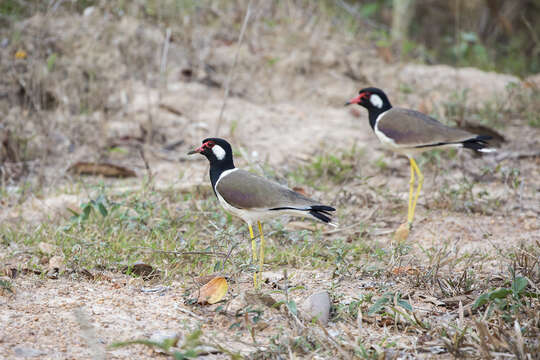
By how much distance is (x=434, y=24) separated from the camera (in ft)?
35.9

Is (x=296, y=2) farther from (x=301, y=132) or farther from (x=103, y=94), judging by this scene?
(x=103, y=94)

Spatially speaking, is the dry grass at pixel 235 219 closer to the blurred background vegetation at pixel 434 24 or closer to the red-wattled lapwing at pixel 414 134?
the blurred background vegetation at pixel 434 24

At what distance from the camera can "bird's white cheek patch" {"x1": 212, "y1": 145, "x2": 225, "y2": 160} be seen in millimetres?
3625

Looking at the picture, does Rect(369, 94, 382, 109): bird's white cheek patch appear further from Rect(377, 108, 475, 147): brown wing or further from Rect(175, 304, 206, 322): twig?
Rect(175, 304, 206, 322): twig

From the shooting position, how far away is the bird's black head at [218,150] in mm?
3621

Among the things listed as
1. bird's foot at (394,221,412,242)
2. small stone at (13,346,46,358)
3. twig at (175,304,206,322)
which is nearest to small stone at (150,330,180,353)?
twig at (175,304,206,322)

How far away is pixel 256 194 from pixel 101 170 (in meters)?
2.76

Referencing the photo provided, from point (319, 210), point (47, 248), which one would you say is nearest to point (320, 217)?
point (319, 210)

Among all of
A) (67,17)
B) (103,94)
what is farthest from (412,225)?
(67,17)

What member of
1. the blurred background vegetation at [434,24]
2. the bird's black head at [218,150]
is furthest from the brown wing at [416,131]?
the blurred background vegetation at [434,24]

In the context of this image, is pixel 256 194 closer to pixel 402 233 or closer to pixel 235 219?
pixel 235 219

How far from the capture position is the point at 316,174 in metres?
5.62

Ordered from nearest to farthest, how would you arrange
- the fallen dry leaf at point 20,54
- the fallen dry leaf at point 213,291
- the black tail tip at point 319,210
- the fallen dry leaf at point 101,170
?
the fallen dry leaf at point 213,291 < the black tail tip at point 319,210 < the fallen dry leaf at point 101,170 < the fallen dry leaf at point 20,54

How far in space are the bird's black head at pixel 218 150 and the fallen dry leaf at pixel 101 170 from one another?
2171 millimetres
